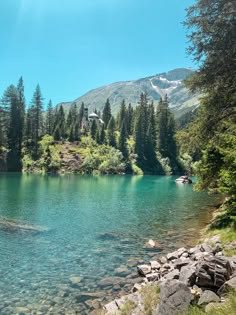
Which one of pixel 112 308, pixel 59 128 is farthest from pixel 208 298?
pixel 59 128

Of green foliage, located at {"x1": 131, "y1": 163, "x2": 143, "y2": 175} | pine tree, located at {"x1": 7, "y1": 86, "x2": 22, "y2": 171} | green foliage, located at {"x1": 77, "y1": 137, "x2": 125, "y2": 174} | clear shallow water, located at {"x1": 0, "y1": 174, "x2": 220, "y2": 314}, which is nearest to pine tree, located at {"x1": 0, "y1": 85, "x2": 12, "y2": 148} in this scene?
pine tree, located at {"x1": 7, "y1": 86, "x2": 22, "y2": 171}

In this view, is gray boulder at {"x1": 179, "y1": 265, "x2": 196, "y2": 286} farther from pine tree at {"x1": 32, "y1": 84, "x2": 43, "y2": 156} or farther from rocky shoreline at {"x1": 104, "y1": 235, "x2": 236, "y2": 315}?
pine tree at {"x1": 32, "y1": 84, "x2": 43, "y2": 156}

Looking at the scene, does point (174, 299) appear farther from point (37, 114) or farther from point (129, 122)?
point (129, 122)

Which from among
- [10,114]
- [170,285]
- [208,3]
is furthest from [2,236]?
[10,114]

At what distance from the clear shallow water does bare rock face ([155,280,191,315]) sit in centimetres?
488

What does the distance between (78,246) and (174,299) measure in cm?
1411

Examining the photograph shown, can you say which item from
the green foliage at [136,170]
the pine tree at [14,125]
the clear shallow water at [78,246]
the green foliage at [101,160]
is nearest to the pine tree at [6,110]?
the pine tree at [14,125]

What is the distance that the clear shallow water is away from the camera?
1376cm

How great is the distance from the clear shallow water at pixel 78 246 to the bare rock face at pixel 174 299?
4884mm

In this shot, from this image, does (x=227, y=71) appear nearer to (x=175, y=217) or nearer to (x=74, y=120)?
(x=175, y=217)

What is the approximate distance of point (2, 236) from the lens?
23672 millimetres

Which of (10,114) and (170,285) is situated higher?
(10,114)

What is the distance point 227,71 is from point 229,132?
3.98 metres

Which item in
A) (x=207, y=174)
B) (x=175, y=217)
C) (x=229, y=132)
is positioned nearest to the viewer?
(x=229, y=132)
